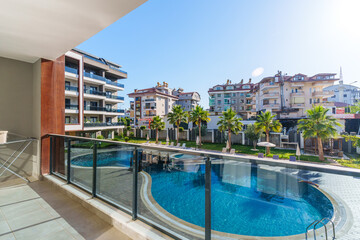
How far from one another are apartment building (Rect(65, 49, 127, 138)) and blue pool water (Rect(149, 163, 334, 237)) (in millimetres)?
18049

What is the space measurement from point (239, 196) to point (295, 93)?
37610 millimetres

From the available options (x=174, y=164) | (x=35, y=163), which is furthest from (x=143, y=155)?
(x=35, y=163)

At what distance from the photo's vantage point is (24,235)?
6.56 ft

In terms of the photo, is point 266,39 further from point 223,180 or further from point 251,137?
point 223,180

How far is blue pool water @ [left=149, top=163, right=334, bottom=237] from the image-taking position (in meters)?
1.61

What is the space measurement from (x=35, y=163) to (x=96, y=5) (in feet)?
12.8

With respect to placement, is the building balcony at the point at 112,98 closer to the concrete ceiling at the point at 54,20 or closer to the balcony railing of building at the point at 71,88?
the balcony railing of building at the point at 71,88

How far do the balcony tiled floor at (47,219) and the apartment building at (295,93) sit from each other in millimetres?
36634

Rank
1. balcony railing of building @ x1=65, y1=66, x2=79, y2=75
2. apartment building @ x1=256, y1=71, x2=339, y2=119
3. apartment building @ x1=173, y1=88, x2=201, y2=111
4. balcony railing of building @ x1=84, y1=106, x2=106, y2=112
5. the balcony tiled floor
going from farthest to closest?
apartment building @ x1=173, y1=88, x2=201, y2=111
apartment building @ x1=256, y1=71, x2=339, y2=119
balcony railing of building @ x1=84, y1=106, x2=106, y2=112
balcony railing of building @ x1=65, y1=66, x2=79, y2=75
the balcony tiled floor

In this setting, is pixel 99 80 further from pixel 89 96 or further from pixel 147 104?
pixel 147 104

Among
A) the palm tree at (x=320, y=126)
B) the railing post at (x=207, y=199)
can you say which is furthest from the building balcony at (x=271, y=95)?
the railing post at (x=207, y=199)

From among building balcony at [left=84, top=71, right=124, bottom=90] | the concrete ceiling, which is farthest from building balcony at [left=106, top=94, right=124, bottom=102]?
the concrete ceiling

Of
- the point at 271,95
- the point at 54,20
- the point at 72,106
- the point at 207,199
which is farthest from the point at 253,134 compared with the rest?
the point at 54,20

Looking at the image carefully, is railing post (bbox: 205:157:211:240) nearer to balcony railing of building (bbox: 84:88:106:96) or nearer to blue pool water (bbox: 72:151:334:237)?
blue pool water (bbox: 72:151:334:237)
